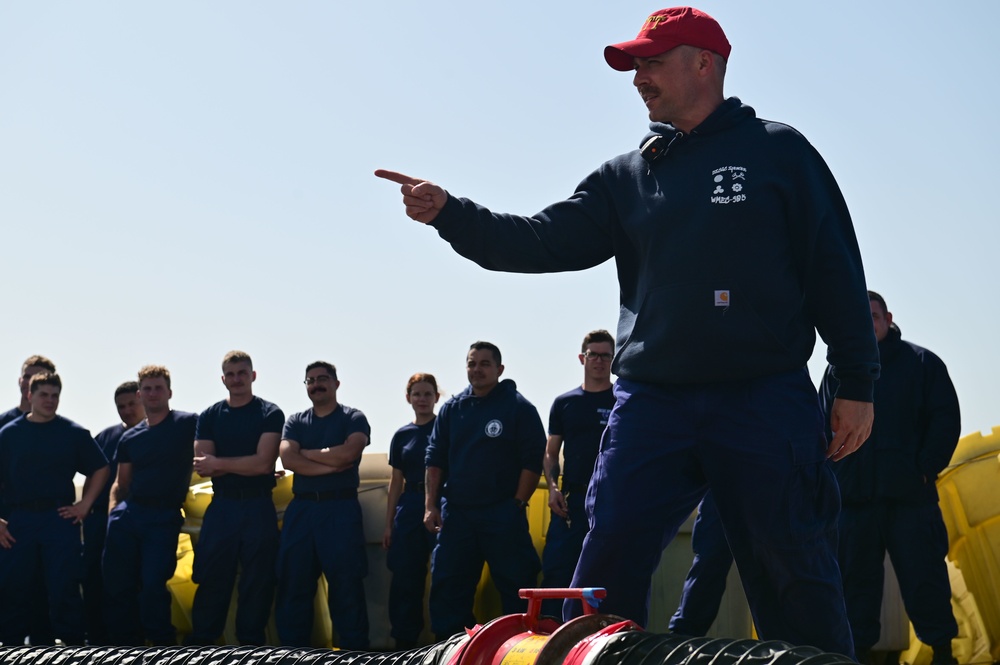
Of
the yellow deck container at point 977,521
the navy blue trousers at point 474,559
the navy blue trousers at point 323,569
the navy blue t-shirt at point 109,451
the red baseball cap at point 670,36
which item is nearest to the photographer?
the red baseball cap at point 670,36

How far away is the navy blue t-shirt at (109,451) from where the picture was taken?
10031mm

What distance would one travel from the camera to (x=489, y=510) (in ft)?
27.4

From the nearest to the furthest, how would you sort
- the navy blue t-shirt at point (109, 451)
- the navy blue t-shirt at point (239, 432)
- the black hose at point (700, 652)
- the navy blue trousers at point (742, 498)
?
the black hose at point (700, 652), the navy blue trousers at point (742, 498), the navy blue t-shirt at point (239, 432), the navy blue t-shirt at point (109, 451)

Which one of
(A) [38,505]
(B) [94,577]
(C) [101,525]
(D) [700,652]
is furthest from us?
(C) [101,525]

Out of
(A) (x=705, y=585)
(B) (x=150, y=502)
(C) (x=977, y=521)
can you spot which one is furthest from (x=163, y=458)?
(C) (x=977, y=521)

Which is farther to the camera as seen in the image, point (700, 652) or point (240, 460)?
point (240, 460)

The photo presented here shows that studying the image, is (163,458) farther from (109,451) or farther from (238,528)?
(109,451)

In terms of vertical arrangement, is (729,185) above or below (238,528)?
above

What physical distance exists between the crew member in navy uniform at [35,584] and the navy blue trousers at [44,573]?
0.33 ft

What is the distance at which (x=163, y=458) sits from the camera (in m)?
9.23

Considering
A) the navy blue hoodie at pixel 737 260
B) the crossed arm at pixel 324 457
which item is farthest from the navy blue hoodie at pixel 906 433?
the navy blue hoodie at pixel 737 260

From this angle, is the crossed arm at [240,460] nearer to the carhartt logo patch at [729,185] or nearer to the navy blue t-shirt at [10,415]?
the navy blue t-shirt at [10,415]

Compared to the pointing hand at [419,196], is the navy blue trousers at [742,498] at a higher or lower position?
lower

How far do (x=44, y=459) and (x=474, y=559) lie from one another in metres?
3.37
